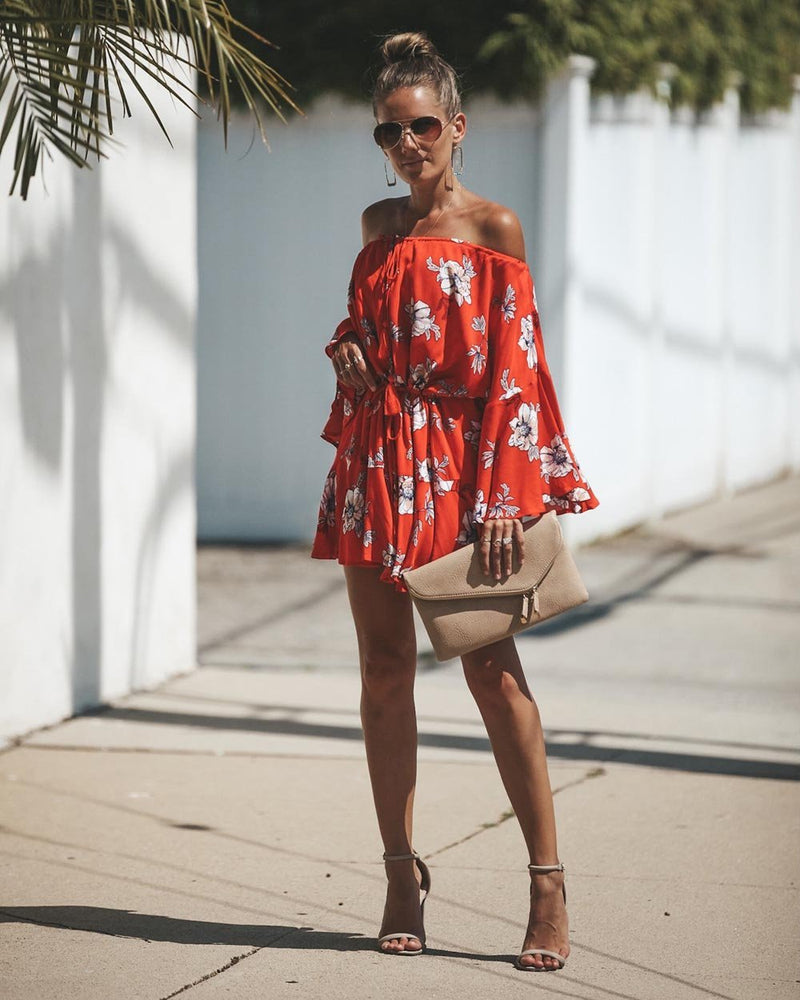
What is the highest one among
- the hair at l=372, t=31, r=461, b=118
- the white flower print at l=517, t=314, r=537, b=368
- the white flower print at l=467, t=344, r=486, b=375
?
the hair at l=372, t=31, r=461, b=118

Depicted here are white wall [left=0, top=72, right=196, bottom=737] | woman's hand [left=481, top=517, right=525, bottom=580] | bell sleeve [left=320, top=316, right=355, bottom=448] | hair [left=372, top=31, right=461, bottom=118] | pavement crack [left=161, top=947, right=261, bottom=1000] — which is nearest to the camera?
pavement crack [left=161, top=947, right=261, bottom=1000]

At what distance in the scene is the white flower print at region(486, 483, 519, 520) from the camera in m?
3.67

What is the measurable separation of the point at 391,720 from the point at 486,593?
0.41 m

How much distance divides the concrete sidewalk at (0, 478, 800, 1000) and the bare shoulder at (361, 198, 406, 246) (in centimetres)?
167

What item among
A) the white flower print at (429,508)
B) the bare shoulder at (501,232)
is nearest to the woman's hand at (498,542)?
the white flower print at (429,508)

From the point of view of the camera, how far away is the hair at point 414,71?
378 centimetres

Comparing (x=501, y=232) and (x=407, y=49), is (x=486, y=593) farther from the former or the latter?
(x=407, y=49)

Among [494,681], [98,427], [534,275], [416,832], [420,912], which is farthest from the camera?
[534,275]

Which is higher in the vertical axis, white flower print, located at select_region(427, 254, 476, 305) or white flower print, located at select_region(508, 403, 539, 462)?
white flower print, located at select_region(427, 254, 476, 305)

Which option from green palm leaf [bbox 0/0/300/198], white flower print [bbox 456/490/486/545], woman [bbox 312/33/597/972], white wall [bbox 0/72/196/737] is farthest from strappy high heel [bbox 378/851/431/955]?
white wall [bbox 0/72/196/737]

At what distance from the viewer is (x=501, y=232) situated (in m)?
3.78

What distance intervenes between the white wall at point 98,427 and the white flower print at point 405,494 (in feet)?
8.21

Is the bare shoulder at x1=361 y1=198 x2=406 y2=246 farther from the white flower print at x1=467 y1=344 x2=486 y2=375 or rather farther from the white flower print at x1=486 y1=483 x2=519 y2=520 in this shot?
the white flower print at x1=486 y1=483 x2=519 y2=520

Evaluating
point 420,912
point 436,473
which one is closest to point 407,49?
point 436,473
